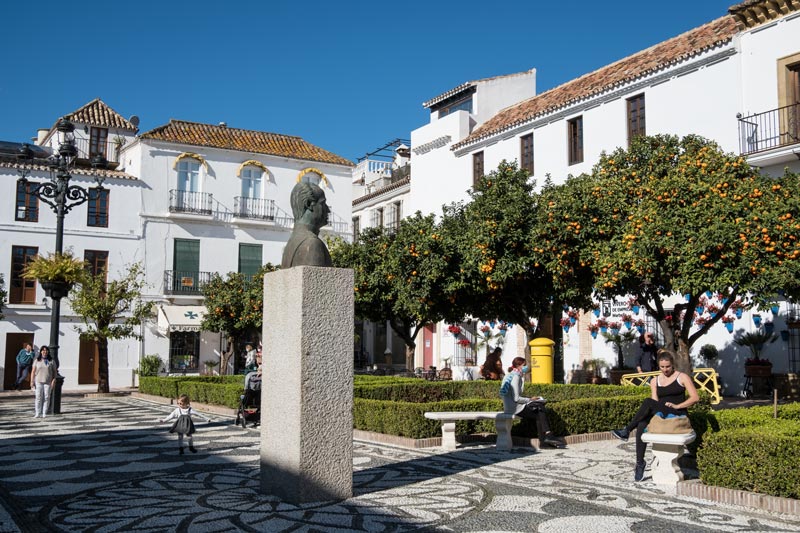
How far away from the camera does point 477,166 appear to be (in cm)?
3045

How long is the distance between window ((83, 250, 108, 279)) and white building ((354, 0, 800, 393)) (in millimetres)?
13394

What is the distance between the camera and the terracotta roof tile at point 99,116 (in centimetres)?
3594

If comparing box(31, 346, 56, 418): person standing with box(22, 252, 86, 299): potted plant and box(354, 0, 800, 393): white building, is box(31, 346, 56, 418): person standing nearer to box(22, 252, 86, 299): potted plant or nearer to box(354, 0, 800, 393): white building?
box(22, 252, 86, 299): potted plant

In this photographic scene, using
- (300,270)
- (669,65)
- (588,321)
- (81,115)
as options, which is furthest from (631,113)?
(81,115)

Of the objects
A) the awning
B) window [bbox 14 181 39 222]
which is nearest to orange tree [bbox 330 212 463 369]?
the awning

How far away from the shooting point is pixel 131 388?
98.1 ft

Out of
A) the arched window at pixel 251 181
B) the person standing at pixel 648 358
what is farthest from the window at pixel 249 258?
the person standing at pixel 648 358

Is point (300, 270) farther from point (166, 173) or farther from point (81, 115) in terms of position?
point (81, 115)

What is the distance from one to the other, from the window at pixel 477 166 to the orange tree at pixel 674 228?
12.5 metres

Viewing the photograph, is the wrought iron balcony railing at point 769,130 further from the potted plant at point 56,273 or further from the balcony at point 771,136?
the potted plant at point 56,273

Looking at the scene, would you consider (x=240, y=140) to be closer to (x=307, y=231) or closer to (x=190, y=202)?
(x=190, y=202)

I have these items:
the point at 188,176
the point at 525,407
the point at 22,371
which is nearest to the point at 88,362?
the point at 22,371

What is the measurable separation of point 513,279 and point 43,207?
20.8 metres

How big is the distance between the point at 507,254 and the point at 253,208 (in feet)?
65.2
